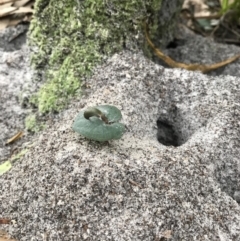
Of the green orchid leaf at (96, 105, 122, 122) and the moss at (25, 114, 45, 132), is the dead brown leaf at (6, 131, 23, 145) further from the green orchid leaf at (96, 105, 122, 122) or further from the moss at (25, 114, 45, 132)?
the green orchid leaf at (96, 105, 122, 122)

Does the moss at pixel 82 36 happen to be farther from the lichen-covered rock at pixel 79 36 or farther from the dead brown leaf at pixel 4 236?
the dead brown leaf at pixel 4 236

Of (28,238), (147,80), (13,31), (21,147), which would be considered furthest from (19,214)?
(13,31)

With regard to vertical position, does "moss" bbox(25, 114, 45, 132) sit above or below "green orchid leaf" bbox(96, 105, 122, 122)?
below

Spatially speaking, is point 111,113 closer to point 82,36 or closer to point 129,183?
point 129,183

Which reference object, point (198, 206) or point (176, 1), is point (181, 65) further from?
point (198, 206)

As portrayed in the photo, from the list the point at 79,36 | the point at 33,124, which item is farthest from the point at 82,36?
the point at 33,124

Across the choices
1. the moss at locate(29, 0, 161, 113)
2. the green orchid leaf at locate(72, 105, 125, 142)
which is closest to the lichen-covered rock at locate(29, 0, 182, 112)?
the moss at locate(29, 0, 161, 113)
